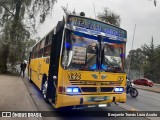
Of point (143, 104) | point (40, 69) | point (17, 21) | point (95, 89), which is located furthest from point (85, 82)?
point (17, 21)

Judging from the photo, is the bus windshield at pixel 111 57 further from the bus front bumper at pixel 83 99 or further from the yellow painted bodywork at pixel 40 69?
the yellow painted bodywork at pixel 40 69

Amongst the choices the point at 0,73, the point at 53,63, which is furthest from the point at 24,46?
the point at 53,63

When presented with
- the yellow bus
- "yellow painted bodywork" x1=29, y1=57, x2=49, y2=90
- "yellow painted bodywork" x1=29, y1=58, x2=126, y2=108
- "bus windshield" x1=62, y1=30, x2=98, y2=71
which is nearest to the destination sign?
the yellow bus

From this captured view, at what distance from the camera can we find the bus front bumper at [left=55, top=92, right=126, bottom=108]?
872 cm

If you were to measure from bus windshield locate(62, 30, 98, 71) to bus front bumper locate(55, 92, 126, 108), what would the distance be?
0.95 meters

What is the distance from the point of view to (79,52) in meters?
9.05

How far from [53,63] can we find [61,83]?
61.8 inches

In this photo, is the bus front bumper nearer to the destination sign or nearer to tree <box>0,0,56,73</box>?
the destination sign

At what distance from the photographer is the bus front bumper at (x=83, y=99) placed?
8.72m

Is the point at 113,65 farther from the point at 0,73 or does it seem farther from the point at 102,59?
the point at 0,73

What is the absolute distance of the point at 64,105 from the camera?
8742mm

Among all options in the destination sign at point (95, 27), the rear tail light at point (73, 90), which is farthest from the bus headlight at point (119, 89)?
the destination sign at point (95, 27)

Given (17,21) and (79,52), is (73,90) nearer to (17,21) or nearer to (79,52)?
(79,52)

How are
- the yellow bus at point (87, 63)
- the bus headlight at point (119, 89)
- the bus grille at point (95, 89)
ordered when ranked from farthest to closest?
the bus headlight at point (119, 89)
the bus grille at point (95, 89)
the yellow bus at point (87, 63)
